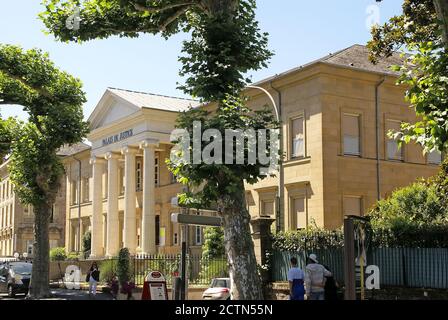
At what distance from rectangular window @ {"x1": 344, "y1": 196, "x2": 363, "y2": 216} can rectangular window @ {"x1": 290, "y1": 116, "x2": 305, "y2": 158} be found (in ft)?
10.4

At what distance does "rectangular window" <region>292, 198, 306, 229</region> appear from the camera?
3262 centimetres

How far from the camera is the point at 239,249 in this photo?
1386 cm

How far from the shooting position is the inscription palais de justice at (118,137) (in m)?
46.6

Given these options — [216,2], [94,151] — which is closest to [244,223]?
[216,2]

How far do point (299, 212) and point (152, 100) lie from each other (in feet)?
64.1

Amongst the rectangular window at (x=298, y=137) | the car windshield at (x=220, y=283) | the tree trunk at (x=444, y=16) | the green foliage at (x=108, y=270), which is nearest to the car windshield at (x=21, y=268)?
the green foliage at (x=108, y=270)

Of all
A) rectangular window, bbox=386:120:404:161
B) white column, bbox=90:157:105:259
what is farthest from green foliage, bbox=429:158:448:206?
white column, bbox=90:157:105:259

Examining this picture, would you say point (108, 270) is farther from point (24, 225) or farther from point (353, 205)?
point (24, 225)

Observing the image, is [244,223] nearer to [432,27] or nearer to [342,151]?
[432,27]

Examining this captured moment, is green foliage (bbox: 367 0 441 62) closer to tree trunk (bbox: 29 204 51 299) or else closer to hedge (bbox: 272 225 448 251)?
hedge (bbox: 272 225 448 251)

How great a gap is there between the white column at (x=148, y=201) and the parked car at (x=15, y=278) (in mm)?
11278

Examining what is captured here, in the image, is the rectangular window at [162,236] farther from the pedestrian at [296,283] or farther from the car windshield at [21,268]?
the pedestrian at [296,283]

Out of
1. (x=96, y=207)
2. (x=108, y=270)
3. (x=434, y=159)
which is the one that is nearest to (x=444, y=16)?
(x=434, y=159)
